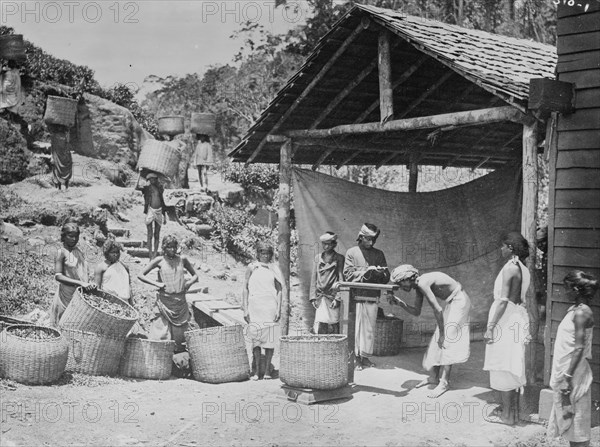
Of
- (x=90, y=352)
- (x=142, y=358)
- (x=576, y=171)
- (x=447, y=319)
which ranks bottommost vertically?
(x=142, y=358)

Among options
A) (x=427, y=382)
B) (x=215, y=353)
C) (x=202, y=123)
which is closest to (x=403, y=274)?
(x=427, y=382)

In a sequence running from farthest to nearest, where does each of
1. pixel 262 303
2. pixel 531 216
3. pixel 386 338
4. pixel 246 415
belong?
1. pixel 386 338
2. pixel 262 303
3. pixel 246 415
4. pixel 531 216

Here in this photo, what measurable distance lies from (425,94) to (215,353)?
4358 mm

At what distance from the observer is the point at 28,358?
257 inches

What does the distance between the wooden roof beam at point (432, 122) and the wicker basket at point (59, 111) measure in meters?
8.16

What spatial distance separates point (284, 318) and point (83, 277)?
2669 millimetres

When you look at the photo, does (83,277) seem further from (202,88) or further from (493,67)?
(202,88)

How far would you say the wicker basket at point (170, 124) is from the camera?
1988 centimetres

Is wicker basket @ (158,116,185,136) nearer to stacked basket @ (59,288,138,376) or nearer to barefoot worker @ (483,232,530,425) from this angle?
stacked basket @ (59,288,138,376)

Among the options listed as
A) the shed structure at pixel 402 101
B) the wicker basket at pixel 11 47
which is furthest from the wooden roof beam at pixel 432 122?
the wicker basket at pixel 11 47

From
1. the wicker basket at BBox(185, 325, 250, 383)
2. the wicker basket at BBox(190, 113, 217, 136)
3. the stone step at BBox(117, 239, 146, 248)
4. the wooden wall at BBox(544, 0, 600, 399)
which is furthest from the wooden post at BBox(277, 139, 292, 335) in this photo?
the wicker basket at BBox(190, 113, 217, 136)

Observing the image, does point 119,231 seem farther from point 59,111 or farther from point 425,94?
point 425,94

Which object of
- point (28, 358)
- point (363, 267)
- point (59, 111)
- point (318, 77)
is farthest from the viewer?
point (59, 111)

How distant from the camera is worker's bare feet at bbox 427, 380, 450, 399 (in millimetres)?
6949
